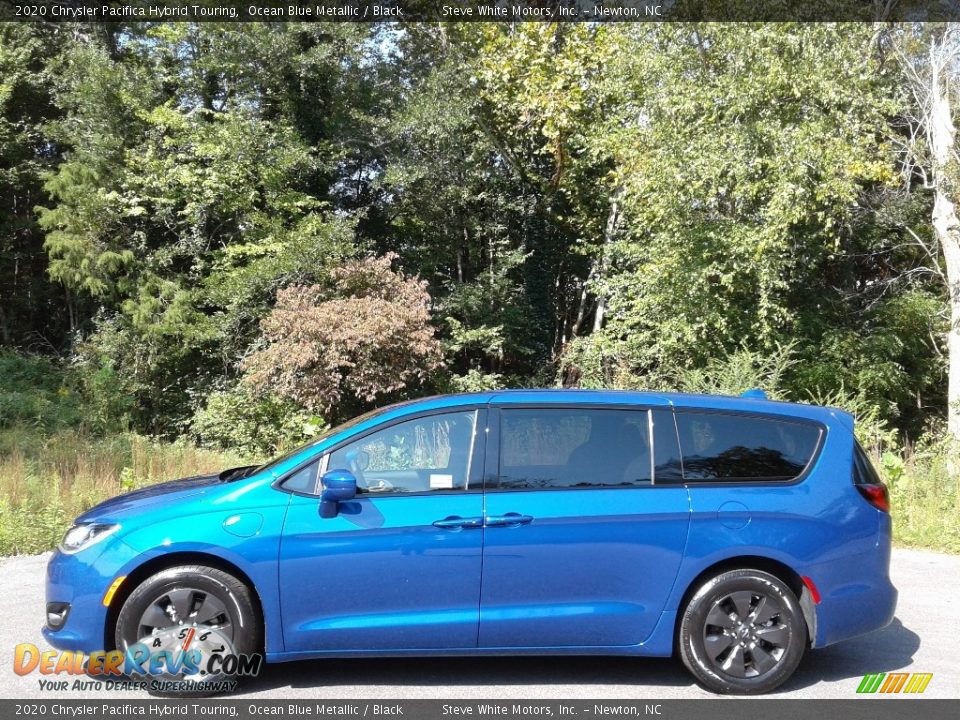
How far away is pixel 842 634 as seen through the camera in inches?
200

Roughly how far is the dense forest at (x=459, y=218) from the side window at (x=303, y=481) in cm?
968

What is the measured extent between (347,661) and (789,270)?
13392 mm

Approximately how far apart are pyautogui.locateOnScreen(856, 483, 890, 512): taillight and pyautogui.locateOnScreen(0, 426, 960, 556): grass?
4428 mm

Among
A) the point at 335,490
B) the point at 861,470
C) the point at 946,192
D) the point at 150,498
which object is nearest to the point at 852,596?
the point at 861,470

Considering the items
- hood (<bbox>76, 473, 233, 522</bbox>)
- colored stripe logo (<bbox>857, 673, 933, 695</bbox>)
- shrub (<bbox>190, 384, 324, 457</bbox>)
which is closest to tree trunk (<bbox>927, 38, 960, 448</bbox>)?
colored stripe logo (<bbox>857, 673, 933, 695</bbox>)

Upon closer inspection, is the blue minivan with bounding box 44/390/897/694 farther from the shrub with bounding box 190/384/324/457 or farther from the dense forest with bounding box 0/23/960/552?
the shrub with bounding box 190/384/324/457

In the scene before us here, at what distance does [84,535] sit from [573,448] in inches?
114

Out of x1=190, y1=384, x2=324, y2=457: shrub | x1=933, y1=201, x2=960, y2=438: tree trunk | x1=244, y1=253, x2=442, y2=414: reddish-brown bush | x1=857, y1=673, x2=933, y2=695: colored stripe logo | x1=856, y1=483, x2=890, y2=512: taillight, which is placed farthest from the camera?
x1=190, y1=384, x2=324, y2=457: shrub

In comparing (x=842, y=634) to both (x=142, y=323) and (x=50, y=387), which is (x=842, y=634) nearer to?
(x=142, y=323)

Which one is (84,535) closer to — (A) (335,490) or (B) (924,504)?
(A) (335,490)

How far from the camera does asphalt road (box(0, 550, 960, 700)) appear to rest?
494cm

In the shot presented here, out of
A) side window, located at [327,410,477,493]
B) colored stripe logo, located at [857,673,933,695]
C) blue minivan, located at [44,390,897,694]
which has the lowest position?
colored stripe logo, located at [857,673,933,695]

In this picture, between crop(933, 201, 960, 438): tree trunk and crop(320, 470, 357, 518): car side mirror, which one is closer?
crop(320, 470, 357, 518): car side mirror
